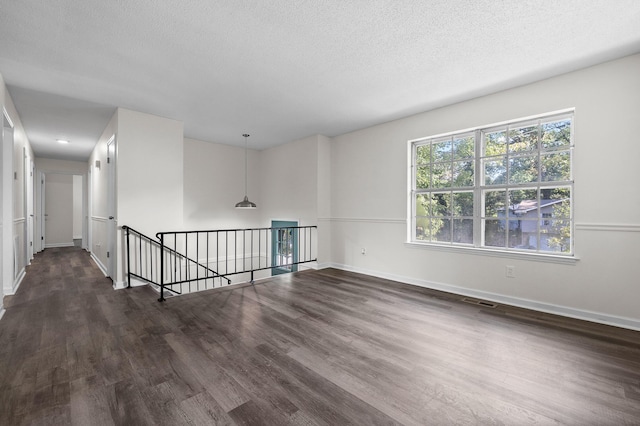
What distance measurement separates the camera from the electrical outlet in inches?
130

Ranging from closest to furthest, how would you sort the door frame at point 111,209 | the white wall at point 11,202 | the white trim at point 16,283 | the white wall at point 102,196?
the white wall at point 11,202 → the white trim at point 16,283 → the door frame at point 111,209 → the white wall at point 102,196

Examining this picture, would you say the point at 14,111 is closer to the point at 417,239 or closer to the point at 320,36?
the point at 320,36

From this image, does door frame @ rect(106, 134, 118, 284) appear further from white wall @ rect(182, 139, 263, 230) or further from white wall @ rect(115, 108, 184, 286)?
white wall @ rect(182, 139, 263, 230)

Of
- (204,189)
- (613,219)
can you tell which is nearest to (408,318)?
(613,219)

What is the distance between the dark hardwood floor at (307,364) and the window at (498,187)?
91 cm

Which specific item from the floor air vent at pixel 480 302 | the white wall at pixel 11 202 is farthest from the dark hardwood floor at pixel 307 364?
the white wall at pixel 11 202

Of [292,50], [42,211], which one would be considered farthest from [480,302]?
[42,211]

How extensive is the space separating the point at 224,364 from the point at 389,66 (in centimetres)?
306

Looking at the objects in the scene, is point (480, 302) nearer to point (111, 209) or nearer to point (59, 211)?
point (111, 209)

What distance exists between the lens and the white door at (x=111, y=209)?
415 centimetres

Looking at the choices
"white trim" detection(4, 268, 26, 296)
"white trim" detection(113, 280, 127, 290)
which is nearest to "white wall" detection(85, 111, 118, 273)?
"white trim" detection(4, 268, 26, 296)

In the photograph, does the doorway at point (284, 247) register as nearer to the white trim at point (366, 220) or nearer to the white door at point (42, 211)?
the white trim at point (366, 220)

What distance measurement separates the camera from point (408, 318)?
291 centimetres

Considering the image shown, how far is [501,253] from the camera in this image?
340 centimetres
